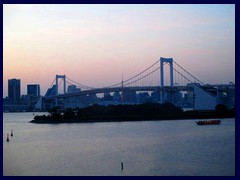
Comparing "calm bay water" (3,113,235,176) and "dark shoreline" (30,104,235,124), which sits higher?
"dark shoreline" (30,104,235,124)

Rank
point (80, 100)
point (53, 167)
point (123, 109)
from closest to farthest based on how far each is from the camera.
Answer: point (53, 167) < point (123, 109) < point (80, 100)

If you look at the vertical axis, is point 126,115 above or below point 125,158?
above

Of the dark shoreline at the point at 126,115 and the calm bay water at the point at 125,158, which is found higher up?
the dark shoreline at the point at 126,115

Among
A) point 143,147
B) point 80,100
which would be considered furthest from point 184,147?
point 80,100

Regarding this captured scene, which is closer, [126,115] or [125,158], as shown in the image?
[125,158]

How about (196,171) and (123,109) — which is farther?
(123,109)

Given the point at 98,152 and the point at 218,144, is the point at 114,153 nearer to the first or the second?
the point at 98,152

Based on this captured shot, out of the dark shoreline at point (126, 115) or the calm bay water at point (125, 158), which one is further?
the dark shoreline at point (126, 115)

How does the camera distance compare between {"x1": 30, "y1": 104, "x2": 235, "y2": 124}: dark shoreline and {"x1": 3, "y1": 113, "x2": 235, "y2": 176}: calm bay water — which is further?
{"x1": 30, "y1": 104, "x2": 235, "y2": 124}: dark shoreline
